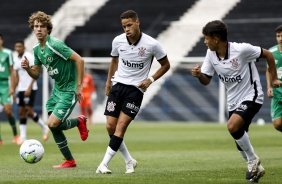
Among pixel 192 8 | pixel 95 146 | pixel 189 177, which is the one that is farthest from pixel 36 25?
pixel 192 8

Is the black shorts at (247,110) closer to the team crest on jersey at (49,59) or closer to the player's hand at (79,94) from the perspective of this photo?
the player's hand at (79,94)

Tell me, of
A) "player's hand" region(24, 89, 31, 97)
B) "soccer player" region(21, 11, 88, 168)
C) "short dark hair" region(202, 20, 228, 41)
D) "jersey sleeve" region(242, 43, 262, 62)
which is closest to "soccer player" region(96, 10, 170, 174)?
"soccer player" region(21, 11, 88, 168)

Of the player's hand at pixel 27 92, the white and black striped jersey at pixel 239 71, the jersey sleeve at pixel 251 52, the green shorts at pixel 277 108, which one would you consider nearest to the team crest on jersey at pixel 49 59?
the white and black striped jersey at pixel 239 71

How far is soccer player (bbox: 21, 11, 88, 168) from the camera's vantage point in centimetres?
1120

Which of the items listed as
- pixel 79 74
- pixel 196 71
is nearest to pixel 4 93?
pixel 79 74

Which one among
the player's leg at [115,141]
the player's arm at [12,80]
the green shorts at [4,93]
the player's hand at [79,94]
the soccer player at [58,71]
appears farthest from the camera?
the green shorts at [4,93]

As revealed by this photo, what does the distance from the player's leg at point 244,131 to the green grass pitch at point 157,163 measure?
0.17 meters

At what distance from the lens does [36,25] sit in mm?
11219

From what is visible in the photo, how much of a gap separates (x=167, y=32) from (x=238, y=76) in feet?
88.3

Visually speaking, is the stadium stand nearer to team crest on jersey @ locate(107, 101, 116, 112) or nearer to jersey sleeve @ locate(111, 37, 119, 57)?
jersey sleeve @ locate(111, 37, 119, 57)

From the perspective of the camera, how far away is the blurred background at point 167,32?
33.8 metres

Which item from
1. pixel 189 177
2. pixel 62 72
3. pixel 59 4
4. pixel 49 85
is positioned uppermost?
pixel 62 72

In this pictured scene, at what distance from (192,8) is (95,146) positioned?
20615 mm

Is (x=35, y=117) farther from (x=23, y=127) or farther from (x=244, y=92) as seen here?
(x=244, y=92)
